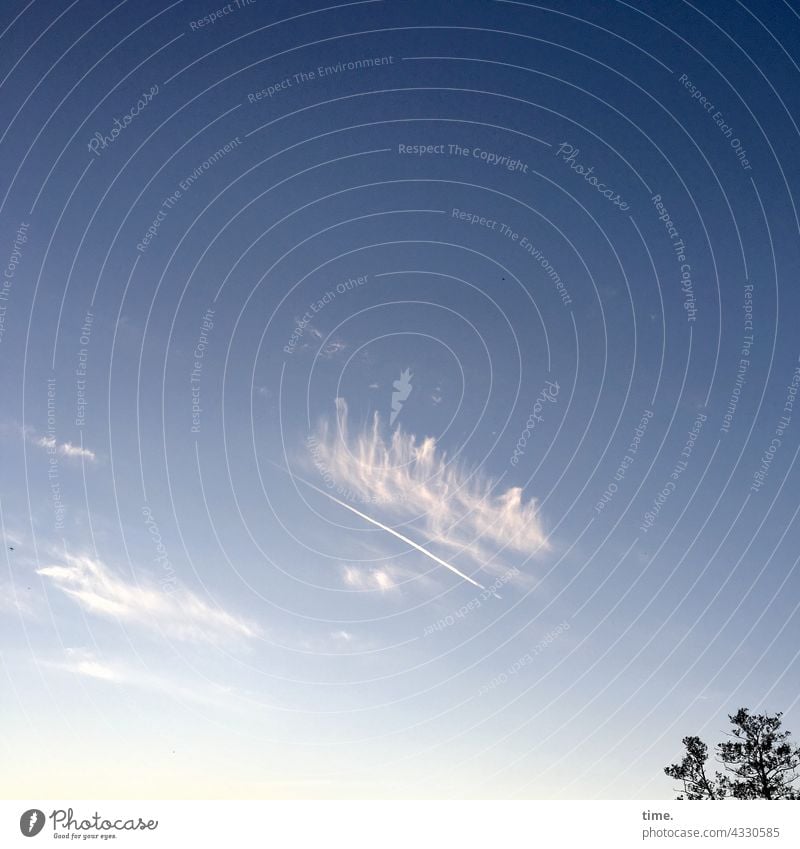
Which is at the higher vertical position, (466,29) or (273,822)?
(466,29)

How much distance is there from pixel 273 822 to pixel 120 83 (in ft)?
81.0

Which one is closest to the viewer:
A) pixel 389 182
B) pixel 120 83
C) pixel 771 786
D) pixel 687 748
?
pixel 120 83

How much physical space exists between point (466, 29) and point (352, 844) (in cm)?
2824

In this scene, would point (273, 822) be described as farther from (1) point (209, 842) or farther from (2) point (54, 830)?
(2) point (54, 830)

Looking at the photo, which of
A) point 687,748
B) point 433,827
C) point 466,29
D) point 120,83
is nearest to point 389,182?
point 466,29

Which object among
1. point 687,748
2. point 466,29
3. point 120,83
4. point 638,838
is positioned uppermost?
point 466,29

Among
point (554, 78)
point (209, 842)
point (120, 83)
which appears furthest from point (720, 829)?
point (120, 83)

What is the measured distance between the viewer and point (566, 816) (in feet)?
48.7

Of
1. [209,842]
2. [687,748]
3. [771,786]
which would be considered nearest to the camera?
[209,842]

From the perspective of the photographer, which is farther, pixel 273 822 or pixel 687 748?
pixel 687 748

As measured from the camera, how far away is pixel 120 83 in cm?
2531

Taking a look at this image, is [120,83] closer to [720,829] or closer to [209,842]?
[209,842]

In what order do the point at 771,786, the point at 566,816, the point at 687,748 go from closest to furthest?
the point at 566,816, the point at 771,786, the point at 687,748

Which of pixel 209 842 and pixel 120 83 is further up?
pixel 120 83
